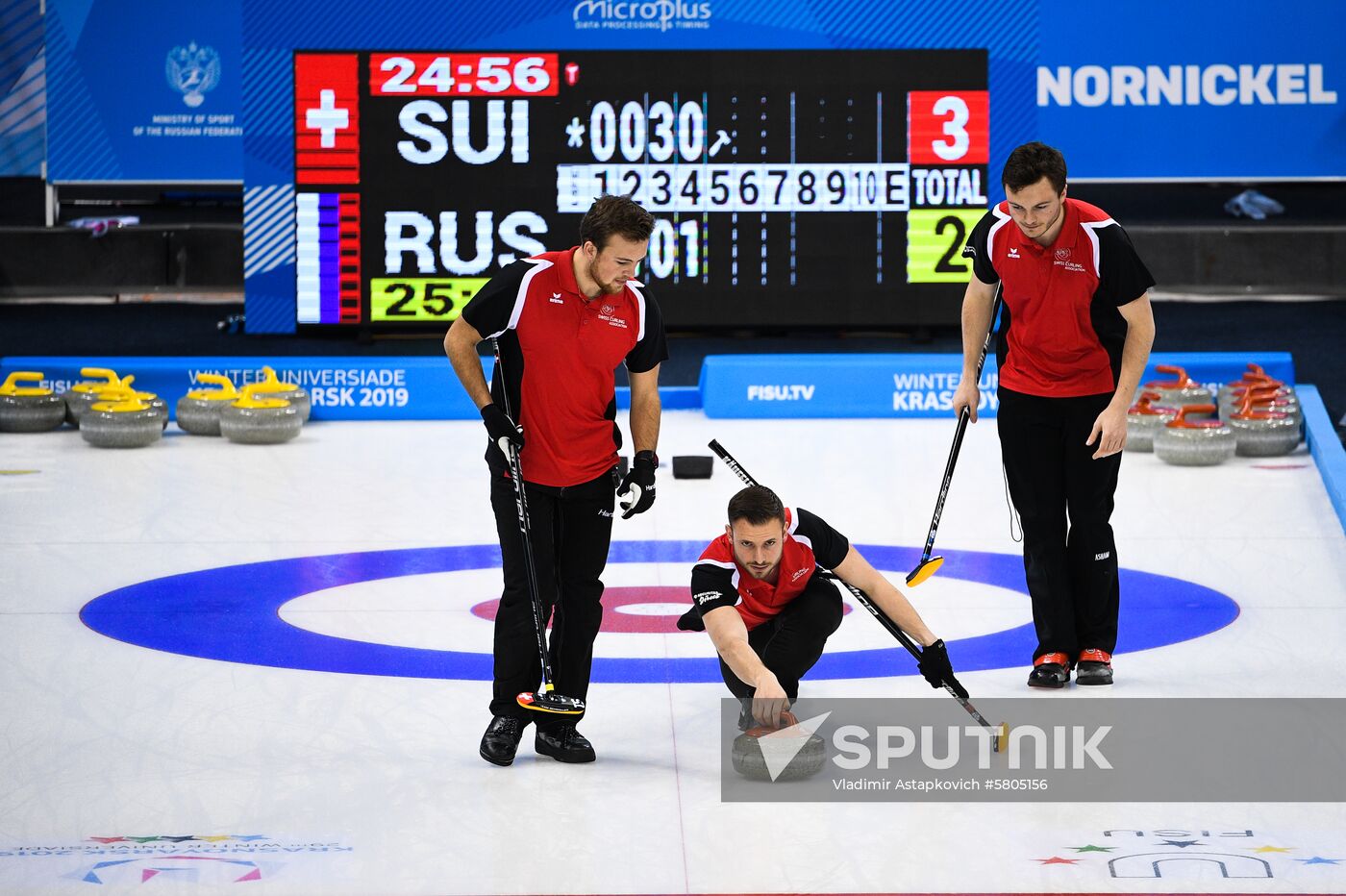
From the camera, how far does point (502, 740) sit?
480cm

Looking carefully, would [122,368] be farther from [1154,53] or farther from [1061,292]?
[1154,53]

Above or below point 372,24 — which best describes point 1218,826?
below

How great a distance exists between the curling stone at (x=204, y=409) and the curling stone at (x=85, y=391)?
42 cm


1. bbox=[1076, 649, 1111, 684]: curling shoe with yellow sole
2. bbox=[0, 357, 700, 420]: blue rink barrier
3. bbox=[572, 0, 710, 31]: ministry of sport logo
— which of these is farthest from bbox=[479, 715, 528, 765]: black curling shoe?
bbox=[572, 0, 710, 31]: ministry of sport logo

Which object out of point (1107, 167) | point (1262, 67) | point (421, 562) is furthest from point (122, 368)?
point (1262, 67)

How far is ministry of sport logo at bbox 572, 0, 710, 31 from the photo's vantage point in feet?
53.5

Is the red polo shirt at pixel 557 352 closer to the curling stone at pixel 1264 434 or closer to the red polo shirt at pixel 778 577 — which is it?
the red polo shirt at pixel 778 577

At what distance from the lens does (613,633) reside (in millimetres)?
6320

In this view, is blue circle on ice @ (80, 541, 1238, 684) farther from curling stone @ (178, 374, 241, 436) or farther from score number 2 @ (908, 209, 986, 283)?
score number 2 @ (908, 209, 986, 283)

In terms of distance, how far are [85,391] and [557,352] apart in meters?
7.00

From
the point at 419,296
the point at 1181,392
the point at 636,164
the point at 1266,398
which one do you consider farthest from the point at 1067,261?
the point at 419,296

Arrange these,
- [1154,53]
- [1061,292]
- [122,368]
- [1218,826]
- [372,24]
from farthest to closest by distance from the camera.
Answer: [1154,53] → [372,24] → [122,368] → [1061,292] → [1218,826]

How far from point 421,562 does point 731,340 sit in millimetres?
7572

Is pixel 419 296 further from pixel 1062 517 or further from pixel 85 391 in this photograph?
pixel 1062 517
